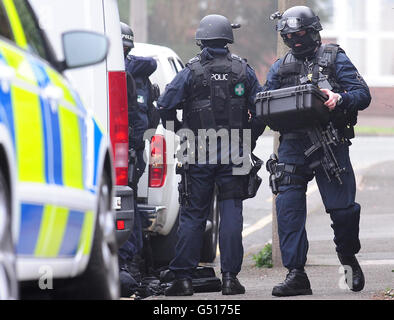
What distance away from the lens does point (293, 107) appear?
8.58 m

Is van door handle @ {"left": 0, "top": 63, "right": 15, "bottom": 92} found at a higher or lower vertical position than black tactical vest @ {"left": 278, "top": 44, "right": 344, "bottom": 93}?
lower

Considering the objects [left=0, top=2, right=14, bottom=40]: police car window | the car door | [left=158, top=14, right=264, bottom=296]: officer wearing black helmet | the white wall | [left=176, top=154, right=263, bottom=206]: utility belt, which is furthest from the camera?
the white wall

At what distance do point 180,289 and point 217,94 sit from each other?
1.36 m

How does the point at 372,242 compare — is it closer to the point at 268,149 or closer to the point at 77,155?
the point at 77,155

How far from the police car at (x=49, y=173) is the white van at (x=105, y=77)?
103cm

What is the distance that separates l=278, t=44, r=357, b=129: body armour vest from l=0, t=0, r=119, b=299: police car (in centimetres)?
299

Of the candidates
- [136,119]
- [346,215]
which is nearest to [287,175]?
[346,215]

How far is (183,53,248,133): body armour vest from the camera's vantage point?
9.12 metres

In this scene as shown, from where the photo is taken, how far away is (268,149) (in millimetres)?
26828

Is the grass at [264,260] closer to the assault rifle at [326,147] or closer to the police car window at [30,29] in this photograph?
the assault rifle at [326,147]

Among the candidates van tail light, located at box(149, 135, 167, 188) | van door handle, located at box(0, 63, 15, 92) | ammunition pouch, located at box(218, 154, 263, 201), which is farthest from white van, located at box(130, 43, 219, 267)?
van door handle, located at box(0, 63, 15, 92)

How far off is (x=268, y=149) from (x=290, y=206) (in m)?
17.9

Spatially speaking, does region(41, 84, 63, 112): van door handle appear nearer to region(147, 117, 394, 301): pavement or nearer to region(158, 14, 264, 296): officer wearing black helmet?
region(147, 117, 394, 301): pavement

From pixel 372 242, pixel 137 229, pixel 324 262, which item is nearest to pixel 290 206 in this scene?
pixel 137 229
